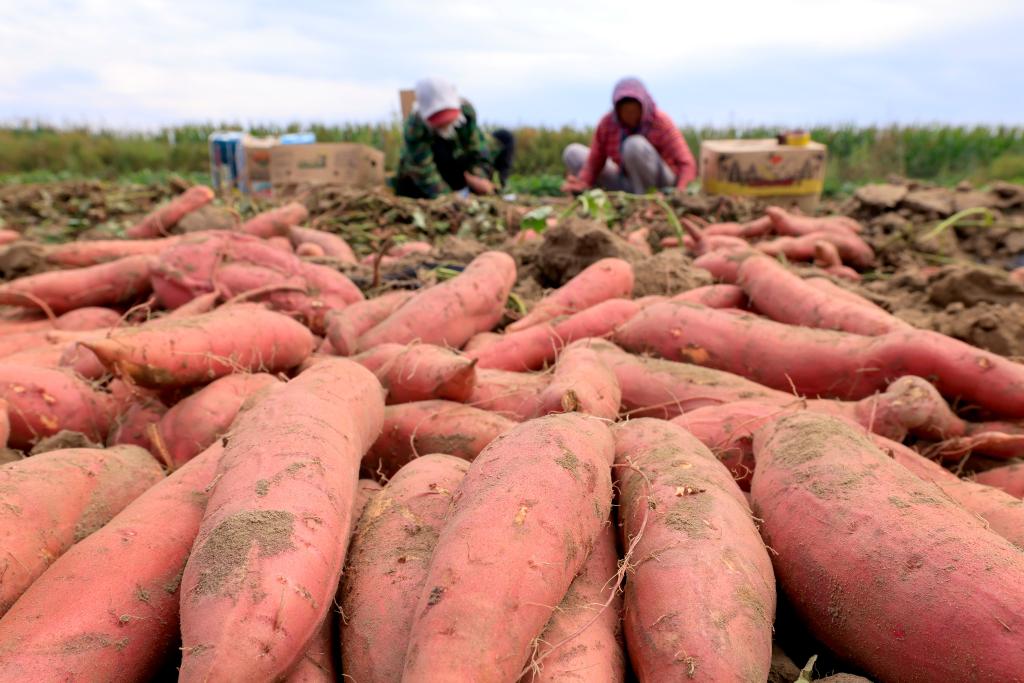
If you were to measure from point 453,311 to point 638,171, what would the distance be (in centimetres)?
564

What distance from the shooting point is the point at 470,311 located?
2.89m

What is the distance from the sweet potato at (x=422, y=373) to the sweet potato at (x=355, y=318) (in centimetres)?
40

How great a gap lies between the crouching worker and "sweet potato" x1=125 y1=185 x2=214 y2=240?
3159mm

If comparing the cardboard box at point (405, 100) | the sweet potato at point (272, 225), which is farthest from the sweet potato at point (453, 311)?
the cardboard box at point (405, 100)

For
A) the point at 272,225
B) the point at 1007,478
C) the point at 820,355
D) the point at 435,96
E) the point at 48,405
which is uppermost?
the point at 435,96

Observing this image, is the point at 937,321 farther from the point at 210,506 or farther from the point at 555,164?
the point at 555,164

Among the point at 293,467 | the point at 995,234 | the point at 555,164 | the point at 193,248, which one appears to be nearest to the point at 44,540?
the point at 293,467

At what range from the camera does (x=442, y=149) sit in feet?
26.7

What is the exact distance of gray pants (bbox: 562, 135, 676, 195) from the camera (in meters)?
7.77

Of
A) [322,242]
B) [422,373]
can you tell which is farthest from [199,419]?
[322,242]

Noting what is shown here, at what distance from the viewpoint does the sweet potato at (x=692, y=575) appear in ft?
3.73

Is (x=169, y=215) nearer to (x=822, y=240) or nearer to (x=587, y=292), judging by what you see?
(x=587, y=292)

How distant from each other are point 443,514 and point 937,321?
2.54 metres

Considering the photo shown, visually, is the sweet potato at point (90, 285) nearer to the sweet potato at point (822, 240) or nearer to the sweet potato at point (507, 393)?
the sweet potato at point (507, 393)
